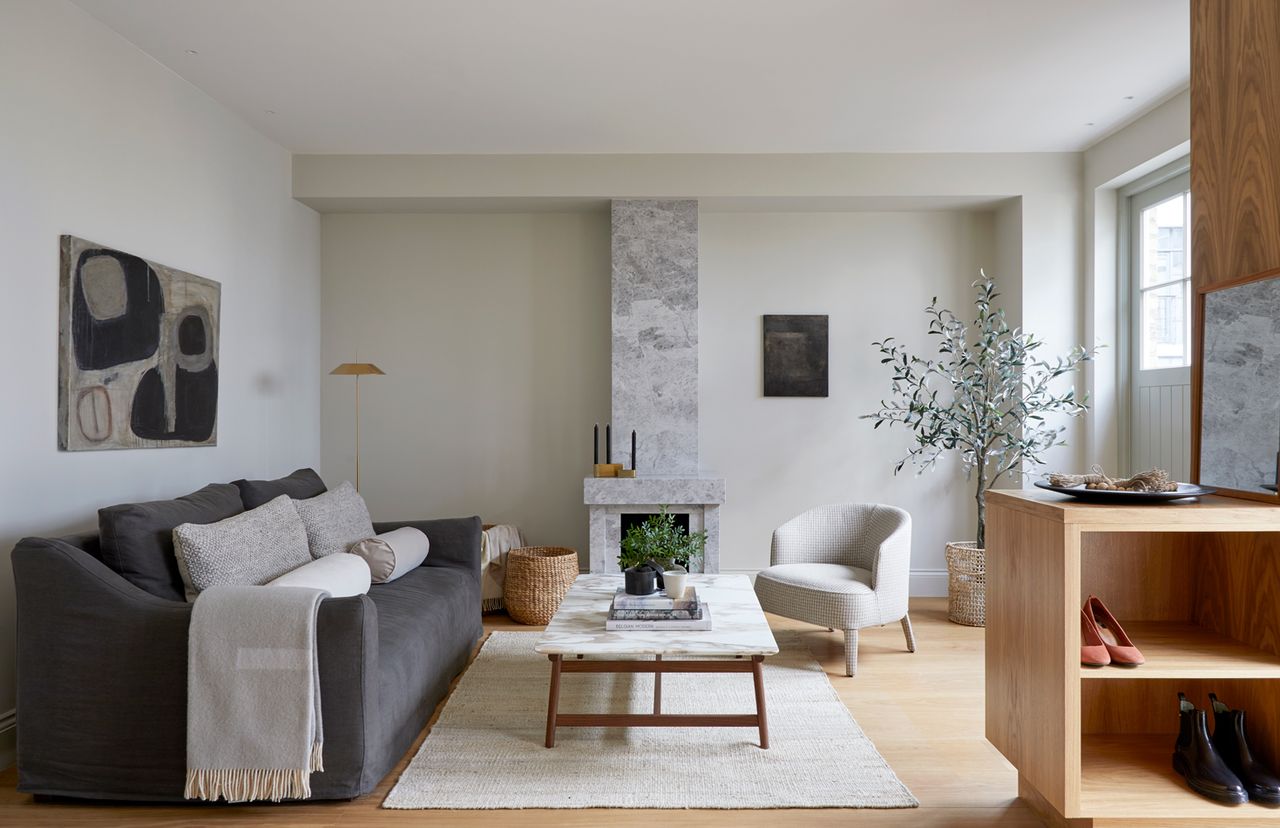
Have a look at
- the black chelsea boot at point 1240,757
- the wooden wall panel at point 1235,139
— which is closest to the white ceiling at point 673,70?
Answer: the wooden wall panel at point 1235,139

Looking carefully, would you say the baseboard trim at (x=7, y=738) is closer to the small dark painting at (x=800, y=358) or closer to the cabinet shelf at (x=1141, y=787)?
the cabinet shelf at (x=1141, y=787)

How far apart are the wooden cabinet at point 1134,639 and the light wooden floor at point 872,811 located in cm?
21

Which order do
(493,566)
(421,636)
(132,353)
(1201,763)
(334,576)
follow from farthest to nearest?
(493,566) < (132,353) < (421,636) < (334,576) < (1201,763)

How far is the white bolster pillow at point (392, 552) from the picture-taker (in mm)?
3568

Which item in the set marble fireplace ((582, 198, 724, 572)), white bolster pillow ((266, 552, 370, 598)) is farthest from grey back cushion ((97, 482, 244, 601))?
marble fireplace ((582, 198, 724, 572))

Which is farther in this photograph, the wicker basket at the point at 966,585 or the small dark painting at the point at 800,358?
the small dark painting at the point at 800,358

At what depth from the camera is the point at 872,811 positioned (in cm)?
249

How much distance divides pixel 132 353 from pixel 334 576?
4.59 feet

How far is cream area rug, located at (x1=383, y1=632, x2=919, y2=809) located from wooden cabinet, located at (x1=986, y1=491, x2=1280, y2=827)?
1.72 feet

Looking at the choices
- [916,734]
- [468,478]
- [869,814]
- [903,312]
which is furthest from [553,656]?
[903,312]

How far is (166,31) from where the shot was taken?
3.41 metres

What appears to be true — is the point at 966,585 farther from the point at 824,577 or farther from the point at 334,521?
the point at 334,521

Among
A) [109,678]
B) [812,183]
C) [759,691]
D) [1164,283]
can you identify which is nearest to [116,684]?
[109,678]

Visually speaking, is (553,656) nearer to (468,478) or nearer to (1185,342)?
(468,478)
